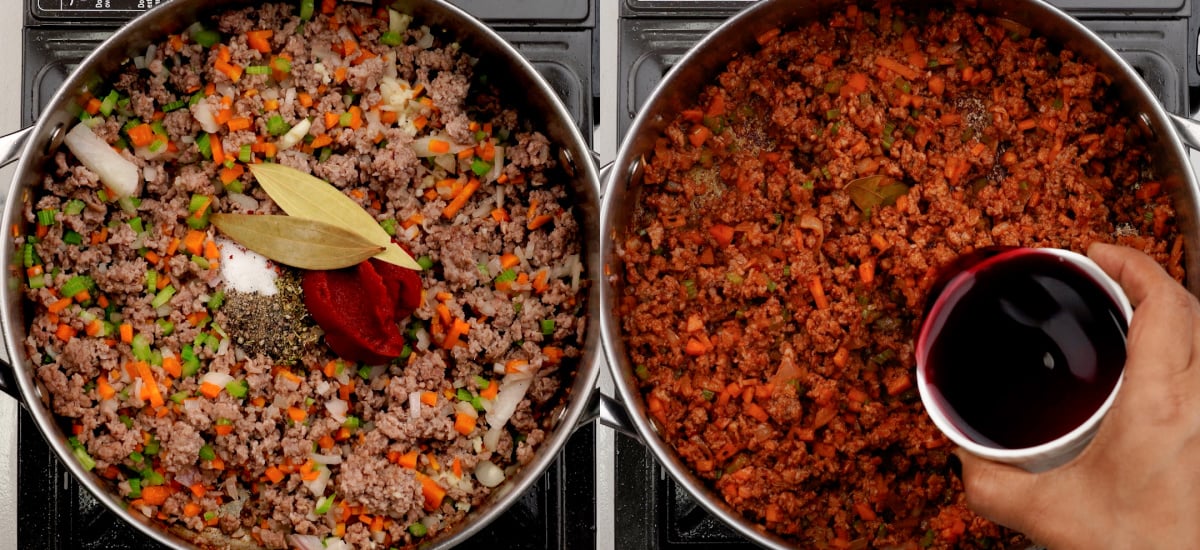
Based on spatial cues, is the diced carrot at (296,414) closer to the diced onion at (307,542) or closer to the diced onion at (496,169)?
the diced onion at (307,542)

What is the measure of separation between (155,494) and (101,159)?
0.51 meters

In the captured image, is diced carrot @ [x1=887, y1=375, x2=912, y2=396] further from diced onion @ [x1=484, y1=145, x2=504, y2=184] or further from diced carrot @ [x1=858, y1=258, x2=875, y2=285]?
diced onion @ [x1=484, y1=145, x2=504, y2=184]

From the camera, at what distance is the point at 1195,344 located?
1.08 m

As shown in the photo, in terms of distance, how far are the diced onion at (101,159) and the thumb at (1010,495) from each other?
1.24 meters

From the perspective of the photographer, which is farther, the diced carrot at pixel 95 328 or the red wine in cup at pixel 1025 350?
the diced carrot at pixel 95 328

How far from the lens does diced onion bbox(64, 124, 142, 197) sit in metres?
1.41

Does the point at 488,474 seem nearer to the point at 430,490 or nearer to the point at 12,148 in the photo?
the point at 430,490

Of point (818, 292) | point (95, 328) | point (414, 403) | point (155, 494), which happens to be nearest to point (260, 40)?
point (95, 328)

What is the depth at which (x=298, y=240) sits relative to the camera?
1.40 m

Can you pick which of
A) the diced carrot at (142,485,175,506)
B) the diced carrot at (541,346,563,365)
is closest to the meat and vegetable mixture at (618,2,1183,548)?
the diced carrot at (541,346,563,365)

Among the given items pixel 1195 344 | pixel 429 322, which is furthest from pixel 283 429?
pixel 1195 344

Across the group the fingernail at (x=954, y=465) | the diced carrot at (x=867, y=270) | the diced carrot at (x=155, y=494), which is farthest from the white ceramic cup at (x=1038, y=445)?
the diced carrot at (x=155, y=494)

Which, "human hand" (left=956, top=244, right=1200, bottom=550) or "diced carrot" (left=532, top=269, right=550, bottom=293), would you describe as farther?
"diced carrot" (left=532, top=269, right=550, bottom=293)

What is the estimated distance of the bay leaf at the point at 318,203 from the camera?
1396mm
